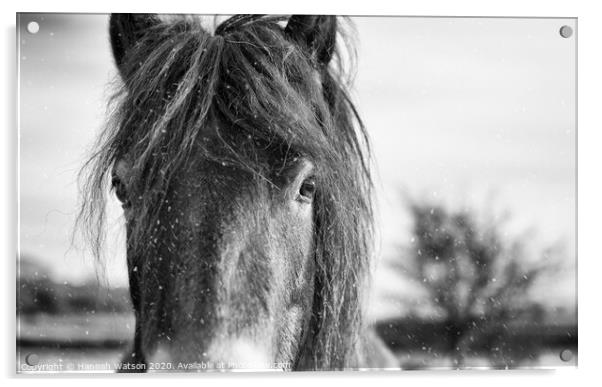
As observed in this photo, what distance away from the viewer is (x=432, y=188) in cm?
158

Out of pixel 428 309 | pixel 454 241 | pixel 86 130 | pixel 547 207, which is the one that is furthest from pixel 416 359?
pixel 86 130

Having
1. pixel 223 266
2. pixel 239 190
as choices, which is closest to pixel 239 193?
pixel 239 190

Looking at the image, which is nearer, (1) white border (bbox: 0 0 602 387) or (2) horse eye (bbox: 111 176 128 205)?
(2) horse eye (bbox: 111 176 128 205)

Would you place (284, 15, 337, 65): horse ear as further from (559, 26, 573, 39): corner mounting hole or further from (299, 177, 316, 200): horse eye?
(559, 26, 573, 39): corner mounting hole

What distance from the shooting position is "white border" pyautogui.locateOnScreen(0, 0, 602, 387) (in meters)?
1.54

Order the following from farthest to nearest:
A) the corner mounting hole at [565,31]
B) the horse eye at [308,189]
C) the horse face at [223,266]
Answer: the corner mounting hole at [565,31] < the horse eye at [308,189] < the horse face at [223,266]

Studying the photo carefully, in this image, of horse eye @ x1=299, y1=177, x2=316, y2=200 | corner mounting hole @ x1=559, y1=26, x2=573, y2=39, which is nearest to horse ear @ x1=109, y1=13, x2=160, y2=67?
horse eye @ x1=299, y1=177, x2=316, y2=200

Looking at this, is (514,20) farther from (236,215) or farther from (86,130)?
(86,130)

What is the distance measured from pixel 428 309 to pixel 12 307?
103cm

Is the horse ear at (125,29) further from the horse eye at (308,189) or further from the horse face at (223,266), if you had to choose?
the horse eye at (308,189)

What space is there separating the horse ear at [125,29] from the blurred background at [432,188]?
1.2 inches

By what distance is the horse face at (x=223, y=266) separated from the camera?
1.27 meters

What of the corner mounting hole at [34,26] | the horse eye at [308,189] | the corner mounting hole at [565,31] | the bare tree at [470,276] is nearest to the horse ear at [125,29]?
the corner mounting hole at [34,26]
